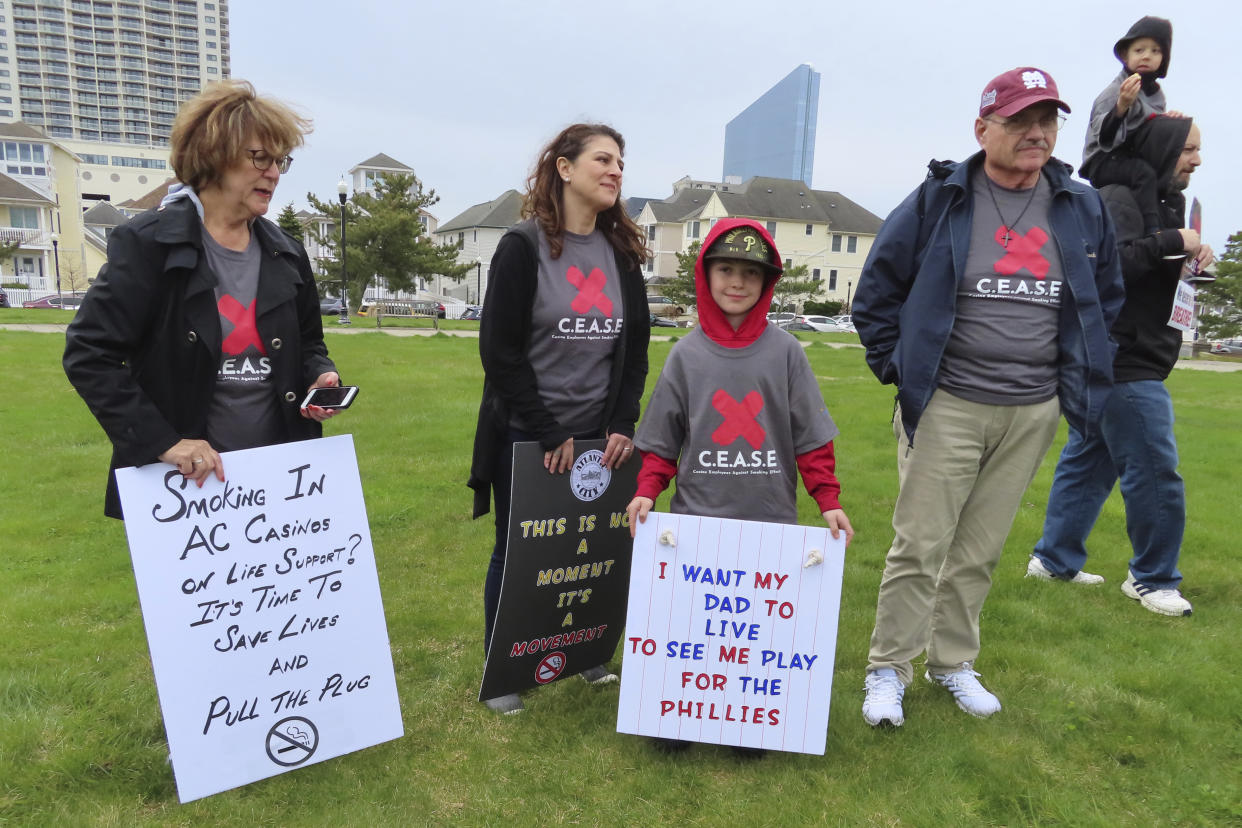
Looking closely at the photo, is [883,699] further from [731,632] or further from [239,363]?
[239,363]

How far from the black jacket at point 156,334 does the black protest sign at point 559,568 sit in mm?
A: 1029

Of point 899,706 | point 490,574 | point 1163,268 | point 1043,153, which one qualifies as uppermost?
point 1043,153

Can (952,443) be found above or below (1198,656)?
above

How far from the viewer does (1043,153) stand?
2967mm

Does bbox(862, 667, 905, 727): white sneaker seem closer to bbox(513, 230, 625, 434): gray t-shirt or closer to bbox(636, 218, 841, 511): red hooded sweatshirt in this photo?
bbox(636, 218, 841, 511): red hooded sweatshirt

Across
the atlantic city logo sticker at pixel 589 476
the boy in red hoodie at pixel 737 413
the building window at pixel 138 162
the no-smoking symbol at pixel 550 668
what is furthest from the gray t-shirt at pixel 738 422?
the building window at pixel 138 162

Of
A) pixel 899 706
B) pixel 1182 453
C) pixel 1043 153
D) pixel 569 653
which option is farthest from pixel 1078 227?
pixel 1182 453

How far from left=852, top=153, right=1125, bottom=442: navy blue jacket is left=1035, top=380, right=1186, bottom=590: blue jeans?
4.39 feet

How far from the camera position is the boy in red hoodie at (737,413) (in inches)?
112

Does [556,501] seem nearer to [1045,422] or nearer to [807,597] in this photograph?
[807,597]

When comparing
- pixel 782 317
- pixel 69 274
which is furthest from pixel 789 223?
pixel 69 274

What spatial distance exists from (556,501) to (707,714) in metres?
0.96

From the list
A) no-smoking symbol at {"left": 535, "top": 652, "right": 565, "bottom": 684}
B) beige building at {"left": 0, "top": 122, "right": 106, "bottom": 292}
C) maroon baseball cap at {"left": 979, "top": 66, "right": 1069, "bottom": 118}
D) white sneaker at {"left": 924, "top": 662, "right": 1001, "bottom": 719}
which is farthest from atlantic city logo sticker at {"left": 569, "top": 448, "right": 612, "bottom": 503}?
beige building at {"left": 0, "top": 122, "right": 106, "bottom": 292}

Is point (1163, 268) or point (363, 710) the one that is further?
point (1163, 268)
